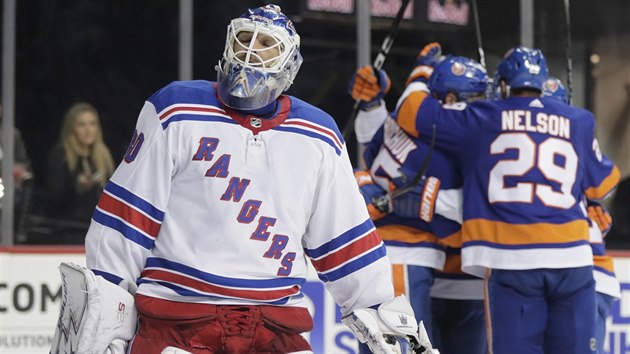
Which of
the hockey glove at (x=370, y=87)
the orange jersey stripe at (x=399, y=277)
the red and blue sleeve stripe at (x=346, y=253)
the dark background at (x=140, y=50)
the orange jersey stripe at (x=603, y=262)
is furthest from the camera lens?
the dark background at (x=140, y=50)

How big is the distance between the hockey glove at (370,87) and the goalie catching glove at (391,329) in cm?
196

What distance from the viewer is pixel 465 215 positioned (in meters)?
4.37

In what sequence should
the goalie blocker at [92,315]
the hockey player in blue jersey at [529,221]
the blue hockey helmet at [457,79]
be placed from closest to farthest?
the goalie blocker at [92,315]
the hockey player in blue jersey at [529,221]
the blue hockey helmet at [457,79]

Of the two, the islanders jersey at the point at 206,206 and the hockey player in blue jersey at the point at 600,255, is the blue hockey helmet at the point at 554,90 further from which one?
the islanders jersey at the point at 206,206

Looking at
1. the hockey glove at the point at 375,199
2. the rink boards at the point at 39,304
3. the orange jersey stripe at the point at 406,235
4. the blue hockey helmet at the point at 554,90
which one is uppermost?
the blue hockey helmet at the point at 554,90

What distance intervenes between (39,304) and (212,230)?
3235 mm

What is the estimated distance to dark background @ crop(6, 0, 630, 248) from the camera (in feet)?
20.8

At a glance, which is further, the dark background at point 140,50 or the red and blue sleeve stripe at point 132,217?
the dark background at point 140,50

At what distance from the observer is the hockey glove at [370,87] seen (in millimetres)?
4750

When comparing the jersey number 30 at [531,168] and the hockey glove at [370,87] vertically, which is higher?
the hockey glove at [370,87]

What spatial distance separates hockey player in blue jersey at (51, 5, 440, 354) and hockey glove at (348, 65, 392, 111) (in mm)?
1937

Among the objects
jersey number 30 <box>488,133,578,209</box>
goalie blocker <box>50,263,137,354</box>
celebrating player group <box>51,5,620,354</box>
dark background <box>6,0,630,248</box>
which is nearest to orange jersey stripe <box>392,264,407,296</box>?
jersey number 30 <box>488,133,578,209</box>

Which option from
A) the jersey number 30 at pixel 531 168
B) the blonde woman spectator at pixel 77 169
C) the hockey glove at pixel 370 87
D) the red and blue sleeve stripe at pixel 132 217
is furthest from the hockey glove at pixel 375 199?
the blonde woman spectator at pixel 77 169

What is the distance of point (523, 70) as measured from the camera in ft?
14.5
